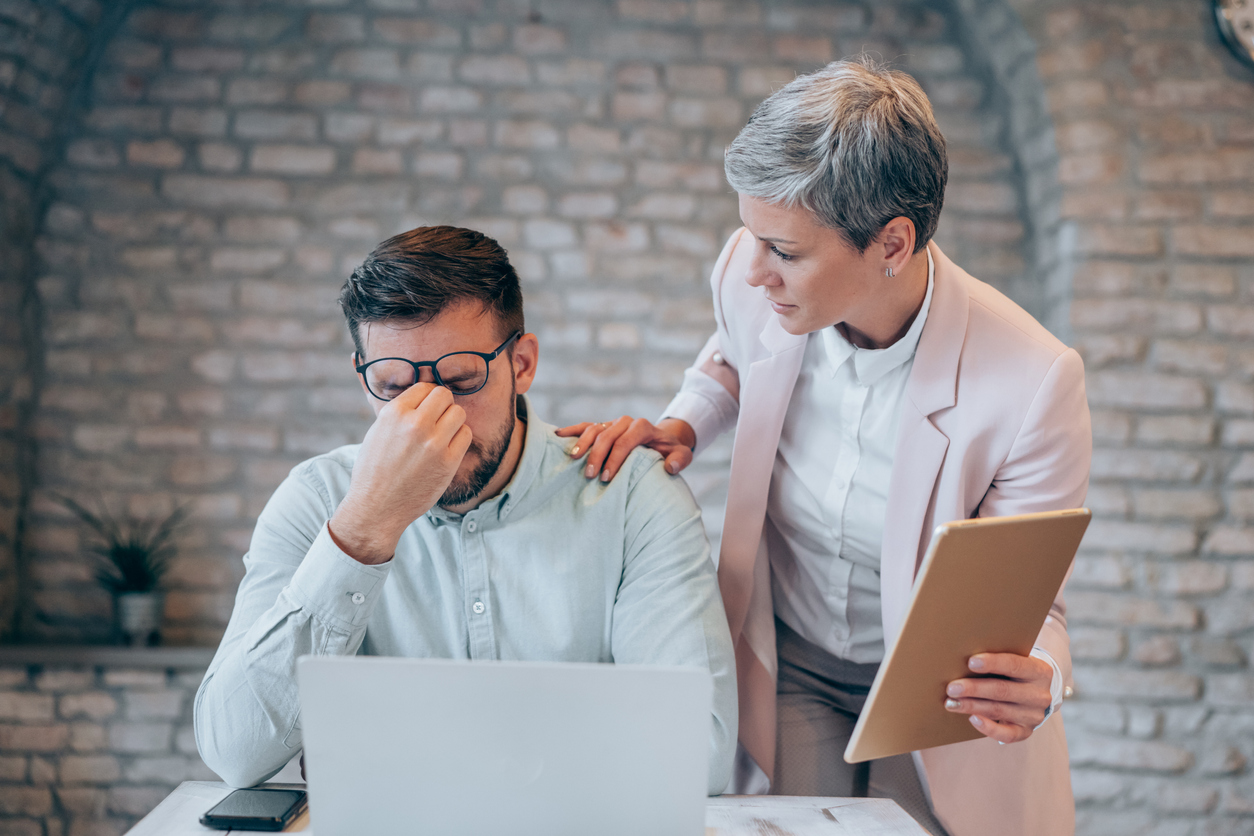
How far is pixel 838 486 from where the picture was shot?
1.46 m

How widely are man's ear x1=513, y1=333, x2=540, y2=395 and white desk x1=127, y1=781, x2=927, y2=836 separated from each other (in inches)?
27.7

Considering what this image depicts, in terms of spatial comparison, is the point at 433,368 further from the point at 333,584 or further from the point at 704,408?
the point at 704,408

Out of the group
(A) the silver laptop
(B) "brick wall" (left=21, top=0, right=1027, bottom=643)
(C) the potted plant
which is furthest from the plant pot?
(A) the silver laptop

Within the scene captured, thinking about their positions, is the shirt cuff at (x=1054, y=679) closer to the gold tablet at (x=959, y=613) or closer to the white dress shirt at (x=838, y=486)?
the gold tablet at (x=959, y=613)

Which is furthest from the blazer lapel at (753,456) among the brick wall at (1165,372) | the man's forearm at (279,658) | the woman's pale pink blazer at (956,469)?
the brick wall at (1165,372)

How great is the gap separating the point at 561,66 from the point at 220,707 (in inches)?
89.5

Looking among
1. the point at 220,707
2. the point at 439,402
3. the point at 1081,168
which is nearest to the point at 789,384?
the point at 439,402

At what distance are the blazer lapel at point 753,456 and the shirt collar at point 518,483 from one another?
1.17 ft

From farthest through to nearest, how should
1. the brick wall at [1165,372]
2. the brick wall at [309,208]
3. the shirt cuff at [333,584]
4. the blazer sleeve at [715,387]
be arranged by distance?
the brick wall at [309,208], the brick wall at [1165,372], the blazer sleeve at [715,387], the shirt cuff at [333,584]

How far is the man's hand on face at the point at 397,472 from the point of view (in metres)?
1.13

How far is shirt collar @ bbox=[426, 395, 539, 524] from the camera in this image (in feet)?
4.41

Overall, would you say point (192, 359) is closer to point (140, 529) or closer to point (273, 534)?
point (140, 529)

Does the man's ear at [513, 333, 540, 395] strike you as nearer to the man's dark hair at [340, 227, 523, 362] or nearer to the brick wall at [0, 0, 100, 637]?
the man's dark hair at [340, 227, 523, 362]

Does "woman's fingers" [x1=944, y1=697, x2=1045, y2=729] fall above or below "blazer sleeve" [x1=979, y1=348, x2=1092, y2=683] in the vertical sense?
below
